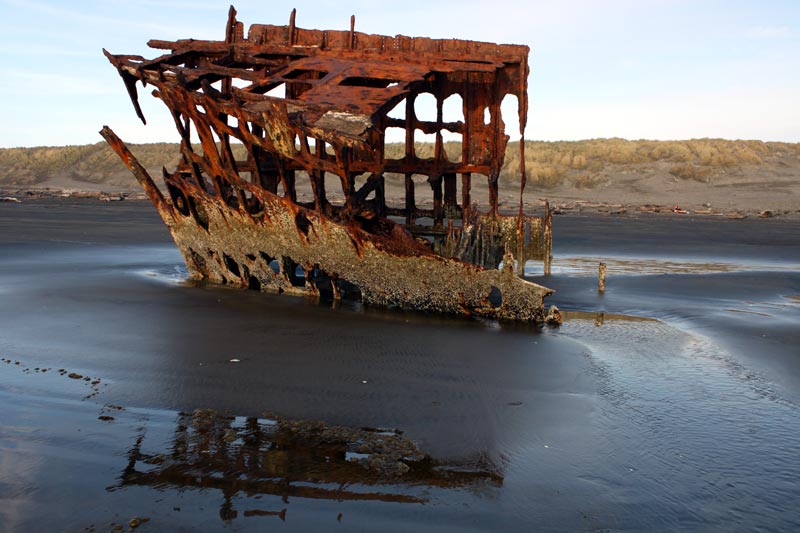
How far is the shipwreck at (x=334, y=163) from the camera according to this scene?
28.8 ft

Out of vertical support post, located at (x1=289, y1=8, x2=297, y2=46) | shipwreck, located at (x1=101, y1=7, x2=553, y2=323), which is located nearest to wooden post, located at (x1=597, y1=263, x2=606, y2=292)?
shipwreck, located at (x1=101, y1=7, x2=553, y2=323)

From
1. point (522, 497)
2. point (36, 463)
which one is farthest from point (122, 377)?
point (522, 497)

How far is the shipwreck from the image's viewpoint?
346 inches

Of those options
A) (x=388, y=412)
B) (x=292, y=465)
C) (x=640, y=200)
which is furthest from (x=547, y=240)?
(x=640, y=200)

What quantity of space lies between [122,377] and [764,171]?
4053 cm

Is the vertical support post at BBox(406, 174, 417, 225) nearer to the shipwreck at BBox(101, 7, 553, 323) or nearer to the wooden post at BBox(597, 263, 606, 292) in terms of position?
the shipwreck at BBox(101, 7, 553, 323)

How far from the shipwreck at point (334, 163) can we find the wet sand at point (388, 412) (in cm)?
50

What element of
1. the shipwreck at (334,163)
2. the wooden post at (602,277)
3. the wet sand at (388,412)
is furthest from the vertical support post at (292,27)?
the wooden post at (602,277)

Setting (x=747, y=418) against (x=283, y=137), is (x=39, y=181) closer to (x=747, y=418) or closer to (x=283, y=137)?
(x=283, y=137)

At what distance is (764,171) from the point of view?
40062 mm

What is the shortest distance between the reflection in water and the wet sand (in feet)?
0.05

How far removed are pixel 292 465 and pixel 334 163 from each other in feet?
16.6

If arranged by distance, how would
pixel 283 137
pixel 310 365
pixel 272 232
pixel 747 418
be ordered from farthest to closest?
pixel 272 232
pixel 283 137
pixel 310 365
pixel 747 418

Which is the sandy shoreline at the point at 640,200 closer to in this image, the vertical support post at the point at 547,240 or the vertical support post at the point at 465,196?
the vertical support post at the point at 547,240
